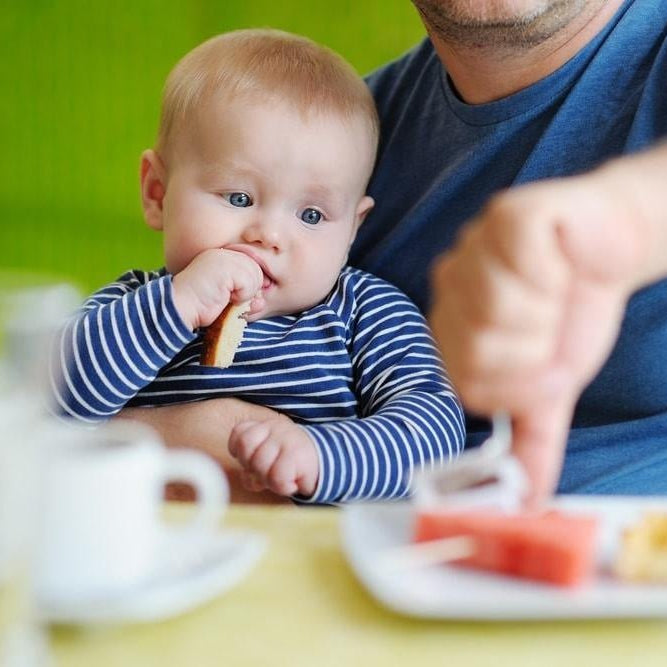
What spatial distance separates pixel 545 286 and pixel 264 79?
661 mm

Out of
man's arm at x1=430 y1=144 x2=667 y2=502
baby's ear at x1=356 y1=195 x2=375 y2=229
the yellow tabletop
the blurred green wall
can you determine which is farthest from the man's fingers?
the blurred green wall

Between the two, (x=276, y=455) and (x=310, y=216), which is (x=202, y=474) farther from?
(x=310, y=216)

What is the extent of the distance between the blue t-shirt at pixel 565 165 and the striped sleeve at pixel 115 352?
0.35 meters

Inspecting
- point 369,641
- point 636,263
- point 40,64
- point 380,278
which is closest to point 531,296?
point 636,263

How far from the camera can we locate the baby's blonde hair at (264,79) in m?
1.13

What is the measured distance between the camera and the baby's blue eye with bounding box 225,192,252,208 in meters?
1.12

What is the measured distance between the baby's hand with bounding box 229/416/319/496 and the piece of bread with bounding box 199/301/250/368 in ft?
0.46

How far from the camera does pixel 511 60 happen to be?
3.99 ft

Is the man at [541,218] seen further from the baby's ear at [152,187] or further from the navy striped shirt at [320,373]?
the baby's ear at [152,187]

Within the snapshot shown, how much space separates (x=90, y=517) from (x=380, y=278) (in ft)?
2.59

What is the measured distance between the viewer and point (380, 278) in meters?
1.27

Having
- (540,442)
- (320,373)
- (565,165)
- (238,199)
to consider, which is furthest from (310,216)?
(540,442)

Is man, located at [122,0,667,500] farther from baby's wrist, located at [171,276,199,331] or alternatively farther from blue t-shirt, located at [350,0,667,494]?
baby's wrist, located at [171,276,199,331]

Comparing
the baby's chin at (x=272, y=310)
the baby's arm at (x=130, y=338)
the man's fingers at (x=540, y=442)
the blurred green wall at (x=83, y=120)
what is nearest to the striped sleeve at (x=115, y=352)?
the baby's arm at (x=130, y=338)
